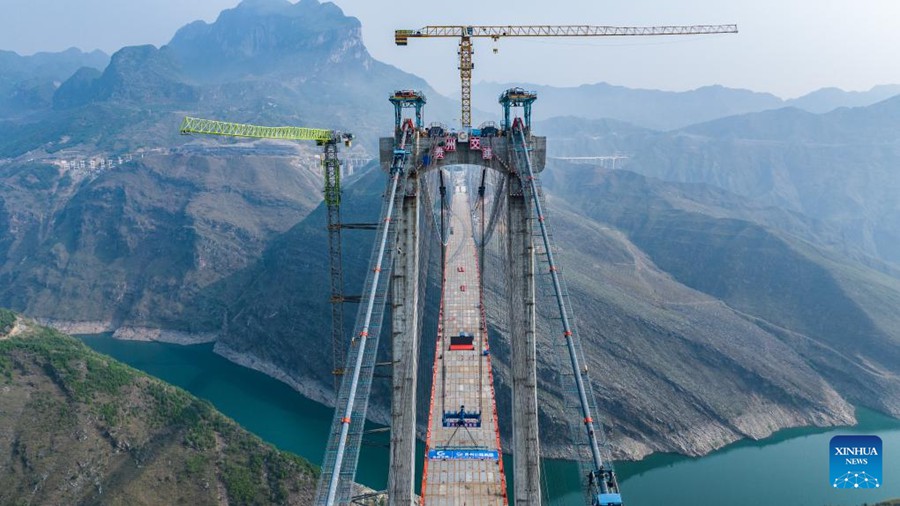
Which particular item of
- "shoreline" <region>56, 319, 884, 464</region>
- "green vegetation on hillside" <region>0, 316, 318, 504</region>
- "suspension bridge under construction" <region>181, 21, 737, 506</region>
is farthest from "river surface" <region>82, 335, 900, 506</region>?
"suspension bridge under construction" <region>181, 21, 737, 506</region>

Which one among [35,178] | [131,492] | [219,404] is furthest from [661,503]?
[35,178]

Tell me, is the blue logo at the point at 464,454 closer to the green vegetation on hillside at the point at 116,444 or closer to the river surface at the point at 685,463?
the green vegetation on hillside at the point at 116,444

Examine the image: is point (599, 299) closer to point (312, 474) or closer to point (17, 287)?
point (312, 474)

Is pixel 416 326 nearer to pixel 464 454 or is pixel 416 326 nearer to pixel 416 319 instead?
pixel 416 319

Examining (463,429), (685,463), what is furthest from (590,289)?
(463,429)

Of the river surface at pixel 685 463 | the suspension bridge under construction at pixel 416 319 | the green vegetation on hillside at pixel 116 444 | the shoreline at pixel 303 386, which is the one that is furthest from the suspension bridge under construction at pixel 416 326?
the shoreline at pixel 303 386

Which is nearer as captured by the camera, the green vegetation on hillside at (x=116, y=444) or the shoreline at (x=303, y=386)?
the green vegetation on hillside at (x=116, y=444)

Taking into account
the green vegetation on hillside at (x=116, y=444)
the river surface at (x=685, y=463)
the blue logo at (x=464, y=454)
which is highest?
the blue logo at (x=464, y=454)
